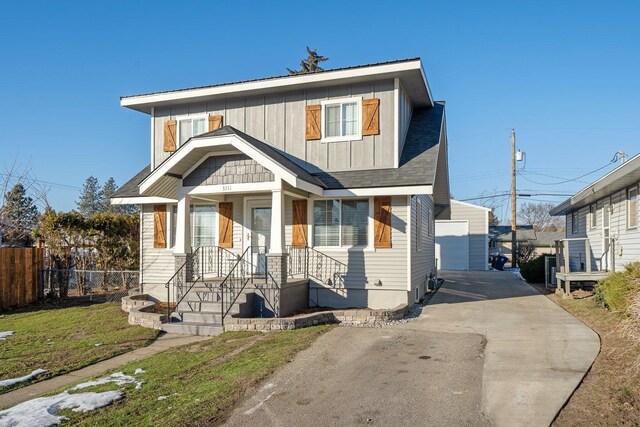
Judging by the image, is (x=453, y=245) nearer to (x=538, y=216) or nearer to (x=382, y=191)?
(x=382, y=191)

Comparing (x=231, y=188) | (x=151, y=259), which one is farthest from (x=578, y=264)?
(x=151, y=259)

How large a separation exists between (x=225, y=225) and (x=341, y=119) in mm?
4197

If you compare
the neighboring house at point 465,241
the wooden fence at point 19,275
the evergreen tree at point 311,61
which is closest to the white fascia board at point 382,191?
the wooden fence at point 19,275

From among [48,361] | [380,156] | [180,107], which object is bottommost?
[48,361]

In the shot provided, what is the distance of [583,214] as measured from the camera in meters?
20.1

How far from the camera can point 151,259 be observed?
14961 mm

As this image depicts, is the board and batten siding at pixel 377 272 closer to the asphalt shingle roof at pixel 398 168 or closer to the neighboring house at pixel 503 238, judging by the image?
the asphalt shingle roof at pixel 398 168

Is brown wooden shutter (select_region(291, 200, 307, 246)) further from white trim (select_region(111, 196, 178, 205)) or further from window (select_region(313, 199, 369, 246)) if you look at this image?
white trim (select_region(111, 196, 178, 205))

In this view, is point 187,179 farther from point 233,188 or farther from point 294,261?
point 294,261

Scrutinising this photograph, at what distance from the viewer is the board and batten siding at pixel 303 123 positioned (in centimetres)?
1255

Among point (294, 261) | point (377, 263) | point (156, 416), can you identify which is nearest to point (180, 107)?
point (294, 261)

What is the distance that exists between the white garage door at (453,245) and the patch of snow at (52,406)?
25.4m

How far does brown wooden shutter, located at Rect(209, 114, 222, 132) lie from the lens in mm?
14195

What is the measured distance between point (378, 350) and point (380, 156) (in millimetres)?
5654
